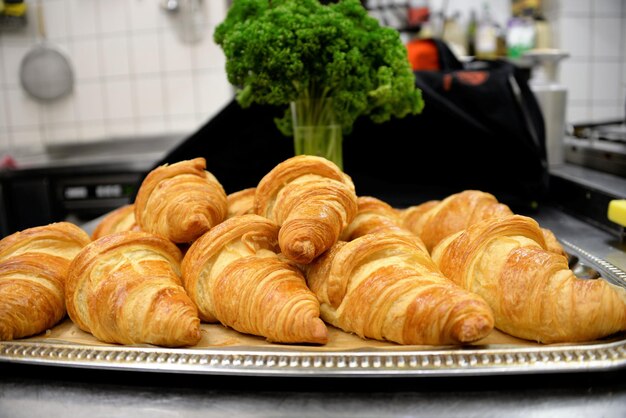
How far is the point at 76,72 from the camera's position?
3.92 meters

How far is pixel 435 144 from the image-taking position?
169cm

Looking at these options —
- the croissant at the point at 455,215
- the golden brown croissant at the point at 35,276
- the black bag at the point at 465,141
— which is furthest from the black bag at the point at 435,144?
the golden brown croissant at the point at 35,276

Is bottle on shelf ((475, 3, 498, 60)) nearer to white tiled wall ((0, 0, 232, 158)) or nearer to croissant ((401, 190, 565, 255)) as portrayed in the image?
white tiled wall ((0, 0, 232, 158))

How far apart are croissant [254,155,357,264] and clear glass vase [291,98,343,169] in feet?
0.91

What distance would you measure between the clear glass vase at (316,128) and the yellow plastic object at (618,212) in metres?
0.59

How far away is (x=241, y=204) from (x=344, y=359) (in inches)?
17.6

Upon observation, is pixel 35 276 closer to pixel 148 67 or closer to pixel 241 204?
pixel 241 204

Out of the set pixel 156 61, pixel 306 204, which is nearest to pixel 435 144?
pixel 306 204

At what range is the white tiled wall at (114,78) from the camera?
3.79 m

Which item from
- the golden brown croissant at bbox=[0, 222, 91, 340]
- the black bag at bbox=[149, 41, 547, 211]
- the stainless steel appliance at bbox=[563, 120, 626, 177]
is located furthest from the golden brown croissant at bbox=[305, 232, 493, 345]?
the stainless steel appliance at bbox=[563, 120, 626, 177]

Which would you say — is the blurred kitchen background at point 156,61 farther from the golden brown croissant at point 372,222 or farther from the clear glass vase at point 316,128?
the golden brown croissant at point 372,222

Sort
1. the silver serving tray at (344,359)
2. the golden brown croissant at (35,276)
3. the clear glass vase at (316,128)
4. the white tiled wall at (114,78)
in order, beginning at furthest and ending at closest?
the white tiled wall at (114,78) < the clear glass vase at (316,128) < the golden brown croissant at (35,276) < the silver serving tray at (344,359)

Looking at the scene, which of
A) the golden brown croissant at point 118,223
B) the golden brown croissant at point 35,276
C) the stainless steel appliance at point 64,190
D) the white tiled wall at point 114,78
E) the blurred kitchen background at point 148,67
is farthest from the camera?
the white tiled wall at point 114,78

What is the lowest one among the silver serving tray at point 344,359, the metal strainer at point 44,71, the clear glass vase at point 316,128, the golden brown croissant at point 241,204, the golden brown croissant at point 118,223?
the silver serving tray at point 344,359
